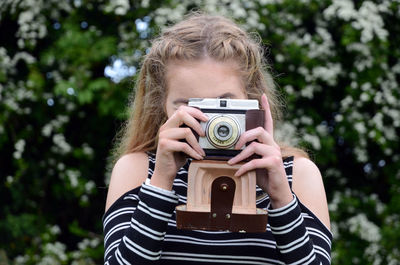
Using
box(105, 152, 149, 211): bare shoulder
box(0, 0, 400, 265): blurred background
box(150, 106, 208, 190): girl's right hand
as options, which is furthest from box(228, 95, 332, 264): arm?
box(0, 0, 400, 265): blurred background

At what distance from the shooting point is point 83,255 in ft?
15.6

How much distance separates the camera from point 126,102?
4203 mm

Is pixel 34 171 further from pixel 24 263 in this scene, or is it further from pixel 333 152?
pixel 333 152

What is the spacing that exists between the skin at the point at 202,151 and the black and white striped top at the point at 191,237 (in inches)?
1.3

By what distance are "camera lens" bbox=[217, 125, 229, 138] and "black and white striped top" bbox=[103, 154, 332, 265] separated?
18 cm

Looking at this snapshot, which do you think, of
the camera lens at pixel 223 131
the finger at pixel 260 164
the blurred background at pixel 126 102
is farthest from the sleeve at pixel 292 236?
the blurred background at pixel 126 102

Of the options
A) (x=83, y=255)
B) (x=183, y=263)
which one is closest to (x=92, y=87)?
(x=83, y=255)

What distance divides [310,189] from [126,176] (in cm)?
50

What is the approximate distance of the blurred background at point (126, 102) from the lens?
4.34 metres

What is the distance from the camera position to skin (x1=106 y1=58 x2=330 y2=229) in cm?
154

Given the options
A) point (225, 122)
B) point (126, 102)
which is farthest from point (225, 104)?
point (126, 102)

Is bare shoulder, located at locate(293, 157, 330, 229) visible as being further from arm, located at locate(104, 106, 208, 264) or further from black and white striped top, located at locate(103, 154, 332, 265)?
arm, located at locate(104, 106, 208, 264)

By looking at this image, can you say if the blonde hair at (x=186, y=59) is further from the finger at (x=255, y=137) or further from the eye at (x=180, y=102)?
the finger at (x=255, y=137)

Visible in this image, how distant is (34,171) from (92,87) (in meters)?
0.99
